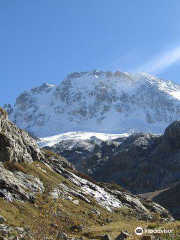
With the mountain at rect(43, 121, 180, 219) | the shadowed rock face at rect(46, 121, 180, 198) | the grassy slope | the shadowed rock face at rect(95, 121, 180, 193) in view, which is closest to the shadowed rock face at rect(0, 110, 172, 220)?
the grassy slope

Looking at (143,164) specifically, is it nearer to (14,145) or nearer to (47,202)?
(14,145)

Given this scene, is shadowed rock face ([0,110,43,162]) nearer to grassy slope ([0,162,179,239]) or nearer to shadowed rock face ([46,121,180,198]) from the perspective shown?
grassy slope ([0,162,179,239])

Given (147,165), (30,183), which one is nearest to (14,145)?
(30,183)

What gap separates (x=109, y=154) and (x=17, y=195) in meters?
160

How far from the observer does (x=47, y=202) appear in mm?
29312

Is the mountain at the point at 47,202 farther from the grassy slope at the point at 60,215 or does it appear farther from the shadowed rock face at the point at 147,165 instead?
the shadowed rock face at the point at 147,165

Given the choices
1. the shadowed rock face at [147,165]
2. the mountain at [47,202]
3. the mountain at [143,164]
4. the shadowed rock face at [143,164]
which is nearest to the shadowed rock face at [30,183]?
the mountain at [47,202]

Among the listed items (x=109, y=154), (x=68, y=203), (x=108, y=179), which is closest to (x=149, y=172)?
(x=108, y=179)

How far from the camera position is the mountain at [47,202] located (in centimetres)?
2269

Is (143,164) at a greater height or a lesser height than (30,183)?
greater

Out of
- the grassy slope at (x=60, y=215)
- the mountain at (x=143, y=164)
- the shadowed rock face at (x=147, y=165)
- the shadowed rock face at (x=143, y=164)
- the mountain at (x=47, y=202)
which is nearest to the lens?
Result: the mountain at (x=47, y=202)

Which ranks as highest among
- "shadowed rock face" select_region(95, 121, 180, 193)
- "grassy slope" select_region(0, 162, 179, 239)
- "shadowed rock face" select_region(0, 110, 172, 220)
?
"shadowed rock face" select_region(95, 121, 180, 193)

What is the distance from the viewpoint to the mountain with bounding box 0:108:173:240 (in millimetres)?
22688

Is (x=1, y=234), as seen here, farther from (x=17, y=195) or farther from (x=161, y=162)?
(x=161, y=162)
